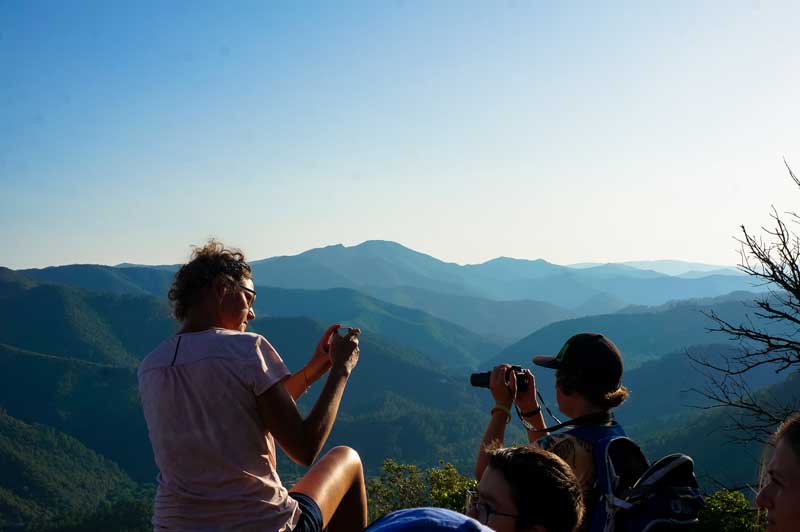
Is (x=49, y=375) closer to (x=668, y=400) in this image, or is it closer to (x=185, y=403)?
(x=668, y=400)

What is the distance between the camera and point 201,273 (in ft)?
8.94

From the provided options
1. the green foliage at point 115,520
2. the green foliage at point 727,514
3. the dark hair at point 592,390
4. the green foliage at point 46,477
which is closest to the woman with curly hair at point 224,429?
the dark hair at point 592,390

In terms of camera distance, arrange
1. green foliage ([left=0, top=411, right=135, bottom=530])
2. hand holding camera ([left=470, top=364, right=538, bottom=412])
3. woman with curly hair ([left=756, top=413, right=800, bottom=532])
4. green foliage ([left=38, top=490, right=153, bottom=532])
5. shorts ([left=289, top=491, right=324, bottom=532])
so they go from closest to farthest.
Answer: woman with curly hair ([left=756, top=413, right=800, bottom=532])
shorts ([left=289, top=491, right=324, bottom=532])
hand holding camera ([left=470, top=364, right=538, bottom=412])
green foliage ([left=38, top=490, right=153, bottom=532])
green foliage ([left=0, top=411, right=135, bottom=530])

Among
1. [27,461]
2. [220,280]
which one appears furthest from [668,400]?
[220,280]

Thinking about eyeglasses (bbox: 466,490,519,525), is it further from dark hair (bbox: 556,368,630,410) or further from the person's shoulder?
the person's shoulder

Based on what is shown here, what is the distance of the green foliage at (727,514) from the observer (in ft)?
31.0

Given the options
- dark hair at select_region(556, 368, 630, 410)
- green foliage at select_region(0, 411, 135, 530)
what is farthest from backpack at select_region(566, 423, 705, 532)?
green foliage at select_region(0, 411, 135, 530)

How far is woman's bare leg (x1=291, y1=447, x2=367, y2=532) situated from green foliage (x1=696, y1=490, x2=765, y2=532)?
8130 millimetres

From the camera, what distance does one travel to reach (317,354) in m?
3.36

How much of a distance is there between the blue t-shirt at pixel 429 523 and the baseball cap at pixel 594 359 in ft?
5.45

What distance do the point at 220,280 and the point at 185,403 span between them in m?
0.58

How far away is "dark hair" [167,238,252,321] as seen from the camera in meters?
2.71

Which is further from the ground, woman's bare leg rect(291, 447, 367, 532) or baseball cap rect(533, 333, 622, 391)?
baseball cap rect(533, 333, 622, 391)

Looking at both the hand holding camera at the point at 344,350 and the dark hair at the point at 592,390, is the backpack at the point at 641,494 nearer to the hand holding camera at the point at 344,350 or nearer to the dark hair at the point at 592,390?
the dark hair at the point at 592,390
